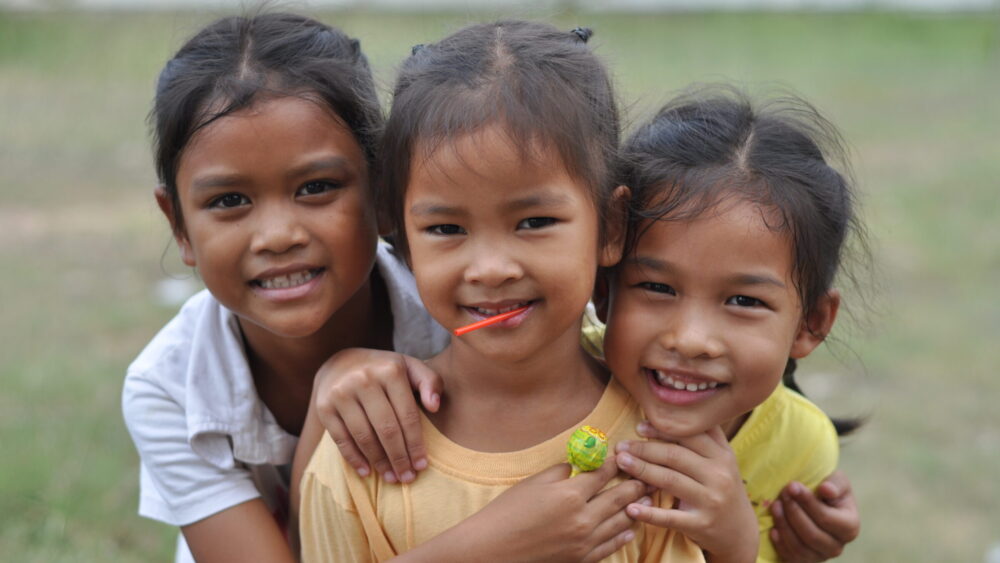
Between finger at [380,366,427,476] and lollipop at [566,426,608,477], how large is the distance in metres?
0.24

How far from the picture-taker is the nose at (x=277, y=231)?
6.15 feet

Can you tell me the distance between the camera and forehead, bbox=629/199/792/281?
66.8 inches

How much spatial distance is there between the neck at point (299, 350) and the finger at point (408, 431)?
46cm

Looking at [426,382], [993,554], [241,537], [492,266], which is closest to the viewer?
[492,266]

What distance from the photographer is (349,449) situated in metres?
1.78

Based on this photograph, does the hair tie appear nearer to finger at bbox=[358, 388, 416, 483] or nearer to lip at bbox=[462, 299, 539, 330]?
lip at bbox=[462, 299, 539, 330]

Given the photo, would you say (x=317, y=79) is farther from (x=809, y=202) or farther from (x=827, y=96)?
(x=827, y=96)

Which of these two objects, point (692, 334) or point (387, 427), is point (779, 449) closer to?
point (692, 334)

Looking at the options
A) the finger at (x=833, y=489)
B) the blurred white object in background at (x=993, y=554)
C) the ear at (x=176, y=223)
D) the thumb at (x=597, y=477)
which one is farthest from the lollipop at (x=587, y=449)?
the blurred white object in background at (x=993, y=554)

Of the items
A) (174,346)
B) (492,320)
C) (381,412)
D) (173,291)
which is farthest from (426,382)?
(173,291)

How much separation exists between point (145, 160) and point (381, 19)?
140 inches

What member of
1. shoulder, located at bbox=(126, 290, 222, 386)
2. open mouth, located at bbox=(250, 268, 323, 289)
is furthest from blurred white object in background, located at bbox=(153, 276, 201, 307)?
open mouth, located at bbox=(250, 268, 323, 289)

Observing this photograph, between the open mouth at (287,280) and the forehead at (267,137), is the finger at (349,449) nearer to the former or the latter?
the open mouth at (287,280)

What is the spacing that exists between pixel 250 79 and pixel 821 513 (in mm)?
1379
